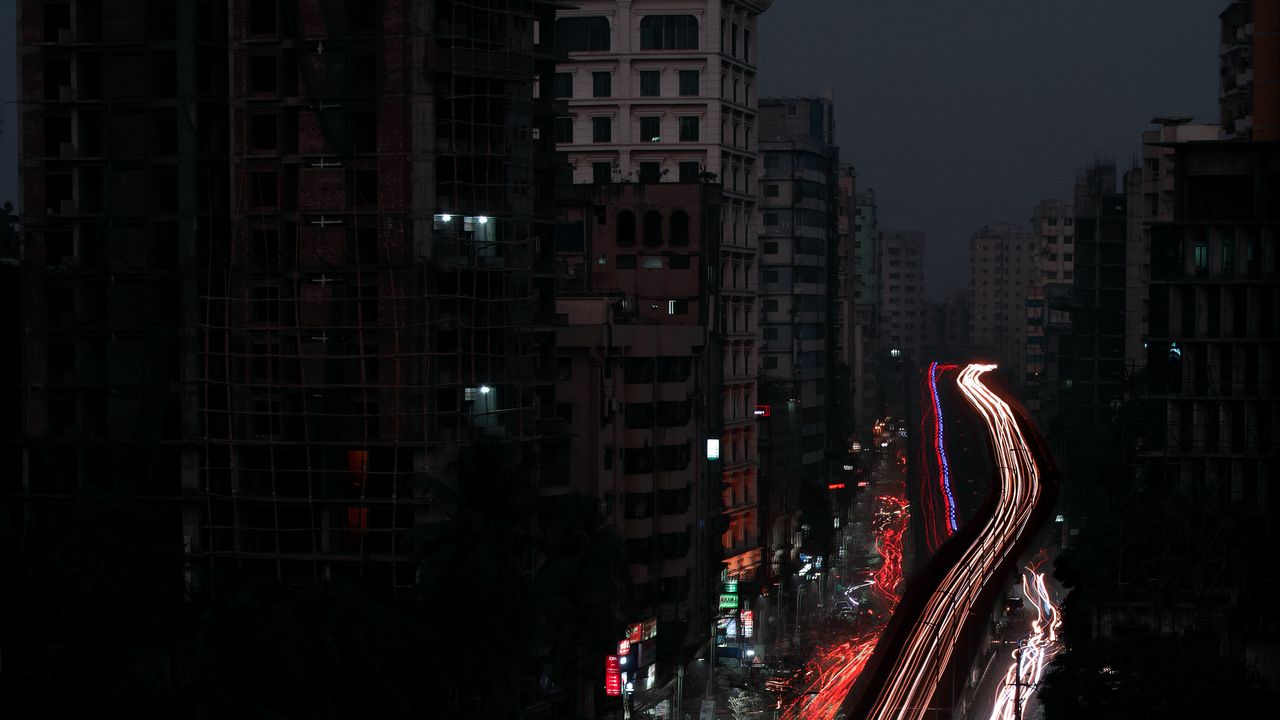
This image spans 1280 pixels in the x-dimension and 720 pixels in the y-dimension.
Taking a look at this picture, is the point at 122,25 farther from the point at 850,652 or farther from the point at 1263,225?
the point at 850,652

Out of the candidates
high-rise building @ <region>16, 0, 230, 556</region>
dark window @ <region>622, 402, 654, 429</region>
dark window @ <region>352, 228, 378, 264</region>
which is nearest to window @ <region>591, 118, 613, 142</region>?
dark window @ <region>622, 402, 654, 429</region>

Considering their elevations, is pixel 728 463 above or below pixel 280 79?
below

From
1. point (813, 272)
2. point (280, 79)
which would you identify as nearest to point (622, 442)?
point (280, 79)

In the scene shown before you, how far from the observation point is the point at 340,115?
5231 cm

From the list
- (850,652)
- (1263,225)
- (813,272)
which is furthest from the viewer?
(813,272)

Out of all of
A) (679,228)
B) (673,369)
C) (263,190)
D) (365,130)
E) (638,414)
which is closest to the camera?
(365,130)

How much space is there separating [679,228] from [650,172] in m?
10.9

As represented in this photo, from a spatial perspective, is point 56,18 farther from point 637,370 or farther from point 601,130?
point 601,130

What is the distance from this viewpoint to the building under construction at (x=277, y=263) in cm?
5216

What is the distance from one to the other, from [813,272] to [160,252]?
251 feet

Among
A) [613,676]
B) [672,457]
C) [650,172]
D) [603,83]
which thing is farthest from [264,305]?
[603,83]

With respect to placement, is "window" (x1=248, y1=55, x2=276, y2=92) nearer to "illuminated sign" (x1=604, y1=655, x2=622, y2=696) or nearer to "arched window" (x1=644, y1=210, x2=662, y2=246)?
"illuminated sign" (x1=604, y1=655, x2=622, y2=696)

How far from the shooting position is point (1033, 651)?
87500mm

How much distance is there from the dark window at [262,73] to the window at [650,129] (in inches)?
1601
